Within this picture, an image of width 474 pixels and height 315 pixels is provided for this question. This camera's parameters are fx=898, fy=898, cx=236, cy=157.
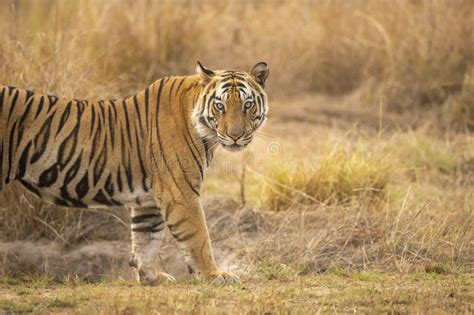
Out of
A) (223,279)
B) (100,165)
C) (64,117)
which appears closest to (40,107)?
(64,117)

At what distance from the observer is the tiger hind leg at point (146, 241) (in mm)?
5816

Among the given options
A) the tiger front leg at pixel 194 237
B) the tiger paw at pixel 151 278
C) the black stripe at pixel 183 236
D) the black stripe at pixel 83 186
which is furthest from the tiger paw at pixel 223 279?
the black stripe at pixel 83 186

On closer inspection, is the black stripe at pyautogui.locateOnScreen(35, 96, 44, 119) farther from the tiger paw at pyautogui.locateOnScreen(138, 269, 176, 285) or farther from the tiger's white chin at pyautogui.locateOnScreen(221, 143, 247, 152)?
the tiger paw at pyautogui.locateOnScreen(138, 269, 176, 285)

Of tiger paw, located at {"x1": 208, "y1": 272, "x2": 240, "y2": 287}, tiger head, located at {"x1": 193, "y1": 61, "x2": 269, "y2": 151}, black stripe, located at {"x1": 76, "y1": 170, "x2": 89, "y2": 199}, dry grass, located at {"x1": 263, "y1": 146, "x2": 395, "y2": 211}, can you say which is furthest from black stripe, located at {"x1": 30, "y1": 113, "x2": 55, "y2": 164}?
dry grass, located at {"x1": 263, "y1": 146, "x2": 395, "y2": 211}

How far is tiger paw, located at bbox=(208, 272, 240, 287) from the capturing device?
5.27m

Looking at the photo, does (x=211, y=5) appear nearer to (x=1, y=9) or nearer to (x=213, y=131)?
(x=1, y=9)

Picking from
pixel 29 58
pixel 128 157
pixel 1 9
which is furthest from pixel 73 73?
pixel 1 9

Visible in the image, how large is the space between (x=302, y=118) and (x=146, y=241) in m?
5.05

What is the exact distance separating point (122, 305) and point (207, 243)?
3.04 ft

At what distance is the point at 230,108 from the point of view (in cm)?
530

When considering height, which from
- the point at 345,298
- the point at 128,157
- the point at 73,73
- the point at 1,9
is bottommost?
the point at 345,298

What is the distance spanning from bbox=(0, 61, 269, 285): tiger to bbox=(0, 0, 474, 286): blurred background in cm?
84

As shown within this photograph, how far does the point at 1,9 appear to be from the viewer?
10227 millimetres

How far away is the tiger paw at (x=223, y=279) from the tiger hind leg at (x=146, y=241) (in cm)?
58
